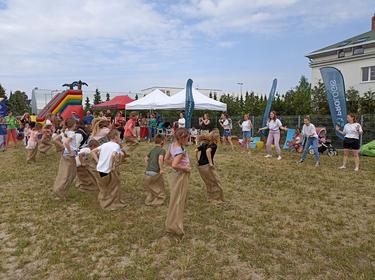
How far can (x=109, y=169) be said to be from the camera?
18.1 ft

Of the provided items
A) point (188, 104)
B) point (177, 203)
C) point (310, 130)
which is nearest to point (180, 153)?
point (177, 203)

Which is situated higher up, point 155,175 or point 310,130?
point 310,130

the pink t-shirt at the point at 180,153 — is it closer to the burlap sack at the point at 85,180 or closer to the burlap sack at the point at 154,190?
the burlap sack at the point at 154,190

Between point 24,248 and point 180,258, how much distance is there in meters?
1.88

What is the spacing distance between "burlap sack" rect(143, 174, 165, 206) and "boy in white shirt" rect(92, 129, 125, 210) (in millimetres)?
458

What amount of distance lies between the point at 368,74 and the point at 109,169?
2718 centimetres

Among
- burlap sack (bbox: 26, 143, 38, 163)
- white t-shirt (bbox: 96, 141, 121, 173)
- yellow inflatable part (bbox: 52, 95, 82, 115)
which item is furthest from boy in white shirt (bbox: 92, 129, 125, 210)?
yellow inflatable part (bbox: 52, 95, 82, 115)

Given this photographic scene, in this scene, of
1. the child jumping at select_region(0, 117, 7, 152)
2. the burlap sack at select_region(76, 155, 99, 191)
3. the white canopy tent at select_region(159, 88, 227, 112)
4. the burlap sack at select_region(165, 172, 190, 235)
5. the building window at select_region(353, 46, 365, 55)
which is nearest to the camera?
the burlap sack at select_region(165, 172, 190, 235)

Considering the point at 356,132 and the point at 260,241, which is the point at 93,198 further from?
the point at 356,132

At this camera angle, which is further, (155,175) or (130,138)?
(130,138)

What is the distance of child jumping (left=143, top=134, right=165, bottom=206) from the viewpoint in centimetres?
582

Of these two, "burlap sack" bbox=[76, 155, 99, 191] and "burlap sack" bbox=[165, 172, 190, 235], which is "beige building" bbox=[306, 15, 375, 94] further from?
"burlap sack" bbox=[165, 172, 190, 235]

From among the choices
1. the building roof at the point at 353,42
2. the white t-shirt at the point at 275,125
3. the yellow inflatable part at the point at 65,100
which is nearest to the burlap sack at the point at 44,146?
the white t-shirt at the point at 275,125

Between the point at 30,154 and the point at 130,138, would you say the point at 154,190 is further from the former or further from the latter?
the point at 30,154
